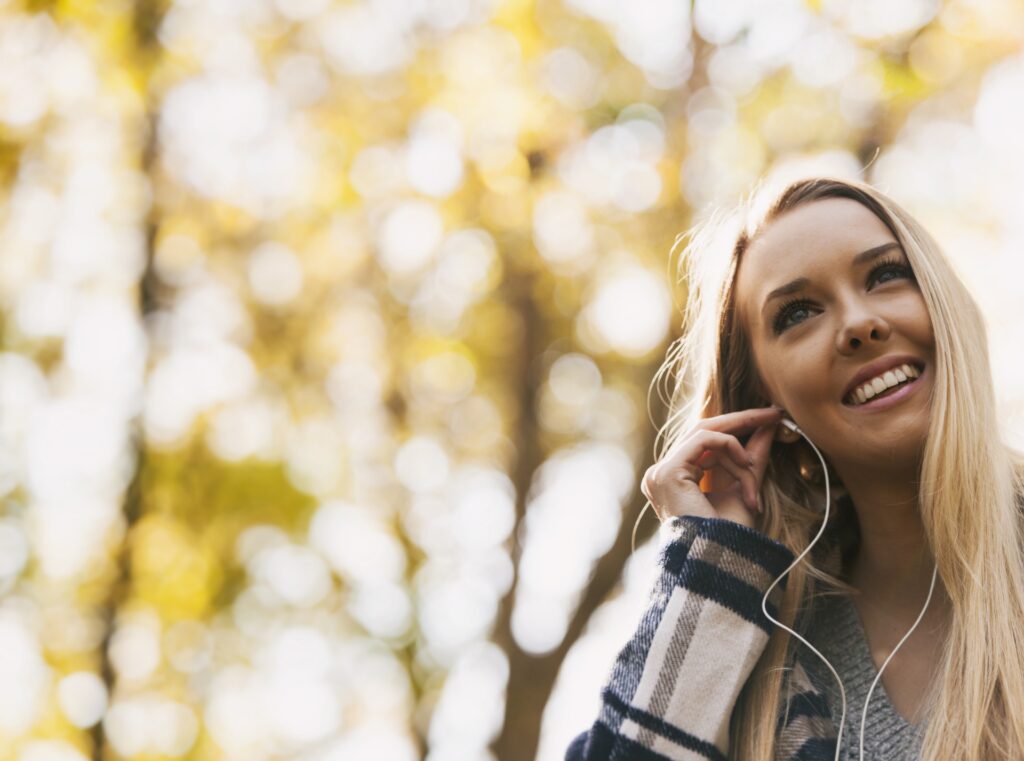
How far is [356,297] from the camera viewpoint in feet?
31.4

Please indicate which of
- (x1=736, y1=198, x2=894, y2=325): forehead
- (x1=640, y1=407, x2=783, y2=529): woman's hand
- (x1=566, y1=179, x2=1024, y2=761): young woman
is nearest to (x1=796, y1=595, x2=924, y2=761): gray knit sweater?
(x1=566, y1=179, x2=1024, y2=761): young woman

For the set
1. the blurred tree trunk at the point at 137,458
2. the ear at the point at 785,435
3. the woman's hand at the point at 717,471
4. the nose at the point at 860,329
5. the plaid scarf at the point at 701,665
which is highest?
the nose at the point at 860,329

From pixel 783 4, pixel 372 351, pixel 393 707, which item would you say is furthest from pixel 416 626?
pixel 783 4

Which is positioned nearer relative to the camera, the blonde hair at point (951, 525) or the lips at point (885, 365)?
the blonde hair at point (951, 525)

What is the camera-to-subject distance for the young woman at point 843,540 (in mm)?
2143

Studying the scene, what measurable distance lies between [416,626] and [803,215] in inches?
361

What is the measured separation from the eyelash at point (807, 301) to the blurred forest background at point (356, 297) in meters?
0.74

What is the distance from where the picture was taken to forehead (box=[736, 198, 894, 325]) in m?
2.35

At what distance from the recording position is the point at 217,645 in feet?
43.2

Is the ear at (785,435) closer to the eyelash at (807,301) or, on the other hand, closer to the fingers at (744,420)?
the fingers at (744,420)

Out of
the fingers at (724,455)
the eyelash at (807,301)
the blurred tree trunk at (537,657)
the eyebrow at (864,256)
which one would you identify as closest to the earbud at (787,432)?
the fingers at (724,455)

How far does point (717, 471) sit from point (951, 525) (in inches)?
24.4

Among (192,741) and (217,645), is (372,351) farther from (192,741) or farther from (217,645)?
(192,741)

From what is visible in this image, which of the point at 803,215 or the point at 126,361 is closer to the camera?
the point at 803,215
